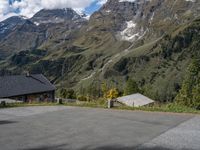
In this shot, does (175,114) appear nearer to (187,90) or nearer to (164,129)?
(164,129)

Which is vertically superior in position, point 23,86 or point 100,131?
point 23,86

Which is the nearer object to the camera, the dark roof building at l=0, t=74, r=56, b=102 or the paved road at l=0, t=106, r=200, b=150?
the paved road at l=0, t=106, r=200, b=150

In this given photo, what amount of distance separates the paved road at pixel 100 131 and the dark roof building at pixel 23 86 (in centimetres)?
5914

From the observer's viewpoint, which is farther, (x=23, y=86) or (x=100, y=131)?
(x=23, y=86)

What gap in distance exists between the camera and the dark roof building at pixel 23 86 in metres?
85.4

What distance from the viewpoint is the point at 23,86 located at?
8806 cm

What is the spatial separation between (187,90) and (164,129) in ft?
279

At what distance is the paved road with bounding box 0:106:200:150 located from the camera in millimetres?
16453

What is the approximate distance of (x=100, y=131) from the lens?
20000 millimetres

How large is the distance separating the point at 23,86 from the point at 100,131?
70.8m

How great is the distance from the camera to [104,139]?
17.8m

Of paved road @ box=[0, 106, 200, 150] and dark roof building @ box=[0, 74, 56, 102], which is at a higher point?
dark roof building @ box=[0, 74, 56, 102]

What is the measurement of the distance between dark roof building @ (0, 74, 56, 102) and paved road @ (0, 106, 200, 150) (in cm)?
5914

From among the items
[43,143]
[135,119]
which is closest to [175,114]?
[135,119]
